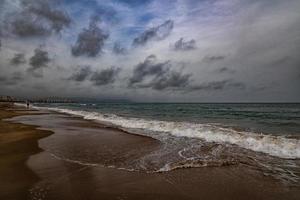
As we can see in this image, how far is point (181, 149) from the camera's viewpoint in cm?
970

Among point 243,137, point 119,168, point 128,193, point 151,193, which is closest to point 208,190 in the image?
point 151,193

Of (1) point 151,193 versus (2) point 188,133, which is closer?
(1) point 151,193

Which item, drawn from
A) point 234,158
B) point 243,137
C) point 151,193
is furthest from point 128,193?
point 243,137

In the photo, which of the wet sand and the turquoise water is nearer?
the wet sand

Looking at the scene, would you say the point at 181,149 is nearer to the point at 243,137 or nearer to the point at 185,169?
the point at 185,169

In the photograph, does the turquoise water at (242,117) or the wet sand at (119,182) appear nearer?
the wet sand at (119,182)

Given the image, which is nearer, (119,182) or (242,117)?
(119,182)

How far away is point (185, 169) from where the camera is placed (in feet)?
22.1

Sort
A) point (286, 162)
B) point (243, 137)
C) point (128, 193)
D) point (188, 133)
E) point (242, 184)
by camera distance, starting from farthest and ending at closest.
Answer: point (188, 133)
point (243, 137)
point (286, 162)
point (242, 184)
point (128, 193)

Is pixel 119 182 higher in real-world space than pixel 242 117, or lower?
lower

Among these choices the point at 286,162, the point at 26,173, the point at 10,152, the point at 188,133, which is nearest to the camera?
the point at 26,173

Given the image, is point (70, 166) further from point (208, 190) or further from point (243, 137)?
point (243, 137)

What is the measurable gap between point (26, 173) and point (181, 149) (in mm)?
5887

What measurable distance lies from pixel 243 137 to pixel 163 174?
7.16 meters
